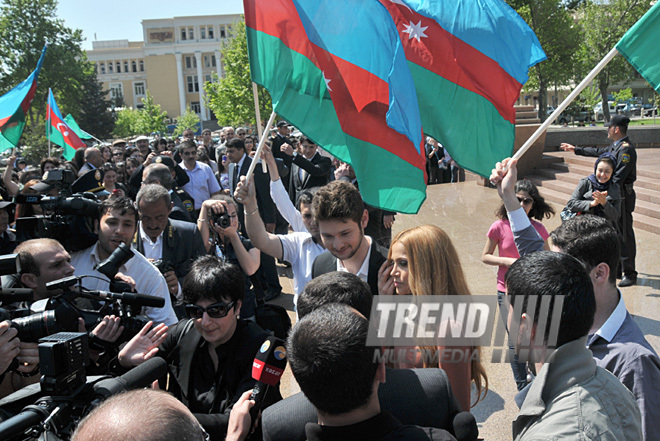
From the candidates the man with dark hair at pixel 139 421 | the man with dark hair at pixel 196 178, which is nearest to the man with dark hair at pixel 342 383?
the man with dark hair at pixel 139 421

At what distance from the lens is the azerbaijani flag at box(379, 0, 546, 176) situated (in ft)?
13.4

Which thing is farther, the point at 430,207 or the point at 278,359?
the point at 430,207

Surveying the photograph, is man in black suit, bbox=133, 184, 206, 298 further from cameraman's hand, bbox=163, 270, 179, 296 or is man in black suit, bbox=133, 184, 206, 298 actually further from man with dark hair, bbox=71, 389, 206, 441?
man with dark hair, bbox=71, 389, 206, 441

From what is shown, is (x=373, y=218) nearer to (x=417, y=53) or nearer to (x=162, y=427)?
(x=417, y=53)

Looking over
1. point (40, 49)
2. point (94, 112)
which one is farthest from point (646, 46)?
point (94, 112)

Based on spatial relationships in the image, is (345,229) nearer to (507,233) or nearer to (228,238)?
(228,238)

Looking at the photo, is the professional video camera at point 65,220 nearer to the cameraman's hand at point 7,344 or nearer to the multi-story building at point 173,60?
the cameraman's hand at point 7,344

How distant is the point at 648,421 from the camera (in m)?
2.02

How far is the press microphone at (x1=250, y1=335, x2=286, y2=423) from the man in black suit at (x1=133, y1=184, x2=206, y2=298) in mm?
2437

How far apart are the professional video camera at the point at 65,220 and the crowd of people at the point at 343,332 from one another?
0.28 ft

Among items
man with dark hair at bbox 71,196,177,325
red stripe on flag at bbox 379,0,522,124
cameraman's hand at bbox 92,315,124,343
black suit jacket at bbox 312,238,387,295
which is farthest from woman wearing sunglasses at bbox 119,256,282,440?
red stripe on flag at bbox 379,0,522,124

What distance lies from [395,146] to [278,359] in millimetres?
2161

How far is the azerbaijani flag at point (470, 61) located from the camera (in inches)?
161

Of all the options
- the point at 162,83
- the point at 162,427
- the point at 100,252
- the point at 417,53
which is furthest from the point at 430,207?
the point at 162,83
